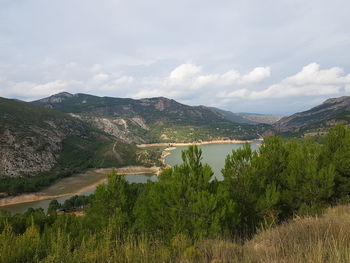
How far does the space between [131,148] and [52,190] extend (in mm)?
76347

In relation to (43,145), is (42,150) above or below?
below

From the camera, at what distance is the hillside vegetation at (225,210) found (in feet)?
17.5

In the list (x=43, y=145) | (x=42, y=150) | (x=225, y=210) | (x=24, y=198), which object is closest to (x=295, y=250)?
(x=225, y=210)

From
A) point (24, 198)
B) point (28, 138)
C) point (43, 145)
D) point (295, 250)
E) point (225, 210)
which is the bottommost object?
point (24, 198)

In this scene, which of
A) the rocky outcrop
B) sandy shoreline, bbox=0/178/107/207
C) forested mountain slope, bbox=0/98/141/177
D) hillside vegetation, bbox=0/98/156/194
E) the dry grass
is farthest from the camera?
forested mountain slope, bbox=0/98/141/177

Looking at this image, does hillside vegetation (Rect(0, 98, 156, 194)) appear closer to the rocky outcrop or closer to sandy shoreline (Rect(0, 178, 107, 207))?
the rocky outcrop

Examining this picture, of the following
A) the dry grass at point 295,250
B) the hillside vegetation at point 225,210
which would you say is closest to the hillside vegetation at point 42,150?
the hillside vegetation at point 225,210

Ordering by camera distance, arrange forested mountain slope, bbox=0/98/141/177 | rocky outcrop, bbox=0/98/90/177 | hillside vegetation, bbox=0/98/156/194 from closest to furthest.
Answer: hillside vegetation, bbox=0/98/156/194
rocky outcrop, bbox=0/98/90/177
forested mountain slope, bbox=0/98/141/177

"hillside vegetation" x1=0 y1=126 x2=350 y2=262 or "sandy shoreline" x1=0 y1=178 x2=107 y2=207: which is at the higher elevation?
"hillside vegetation" x1=0 y1=126 x2=350 y2=262

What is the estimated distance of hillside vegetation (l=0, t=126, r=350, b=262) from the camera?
532 centimetres

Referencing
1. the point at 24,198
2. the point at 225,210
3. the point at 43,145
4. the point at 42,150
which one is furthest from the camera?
the point at 43,145

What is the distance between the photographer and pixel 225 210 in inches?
563

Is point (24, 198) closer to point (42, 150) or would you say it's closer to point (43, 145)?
point (42, 150)

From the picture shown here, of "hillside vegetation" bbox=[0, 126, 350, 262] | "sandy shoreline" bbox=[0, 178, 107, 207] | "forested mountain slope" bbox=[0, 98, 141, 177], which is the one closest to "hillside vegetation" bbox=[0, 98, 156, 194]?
"forested mountain slope" bbox=[0, 98, 141, 177]
